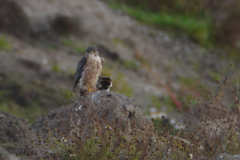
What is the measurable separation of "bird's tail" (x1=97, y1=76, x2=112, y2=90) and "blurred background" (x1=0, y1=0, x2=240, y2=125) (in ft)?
6.75

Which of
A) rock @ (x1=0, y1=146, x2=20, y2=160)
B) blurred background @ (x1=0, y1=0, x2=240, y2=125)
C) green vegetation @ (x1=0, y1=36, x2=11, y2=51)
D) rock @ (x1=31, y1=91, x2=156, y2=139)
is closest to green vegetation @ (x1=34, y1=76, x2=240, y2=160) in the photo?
rock @ (x1=31, y1=91, x2=156, y2=139)

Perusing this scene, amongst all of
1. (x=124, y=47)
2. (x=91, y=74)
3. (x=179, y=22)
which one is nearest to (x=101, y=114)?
(x=91, y=74)

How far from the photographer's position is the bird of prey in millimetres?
5863

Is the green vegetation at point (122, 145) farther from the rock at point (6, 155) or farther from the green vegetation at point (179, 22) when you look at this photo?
the green vegetation at point (179, 22)

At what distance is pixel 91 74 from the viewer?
5.86m

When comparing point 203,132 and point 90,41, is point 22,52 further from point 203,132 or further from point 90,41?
point 203,132

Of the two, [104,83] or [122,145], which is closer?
[122,145]

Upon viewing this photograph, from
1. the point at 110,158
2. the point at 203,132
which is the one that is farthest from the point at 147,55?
the point at 110,158

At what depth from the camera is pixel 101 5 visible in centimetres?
1277

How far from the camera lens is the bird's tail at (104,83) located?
5.95 meters

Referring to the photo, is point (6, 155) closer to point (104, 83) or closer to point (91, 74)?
point (91, 74)

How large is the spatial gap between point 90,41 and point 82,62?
4939 millimetres

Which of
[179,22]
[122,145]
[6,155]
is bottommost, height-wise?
[6,155]

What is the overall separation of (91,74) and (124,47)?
549 cm
